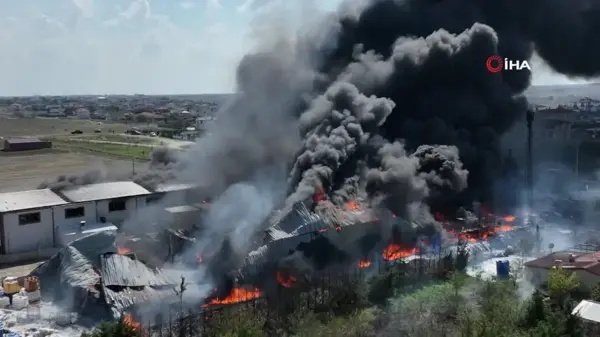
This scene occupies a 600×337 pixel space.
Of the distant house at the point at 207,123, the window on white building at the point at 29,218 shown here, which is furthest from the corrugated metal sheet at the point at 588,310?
the distant house at the point at 207,123

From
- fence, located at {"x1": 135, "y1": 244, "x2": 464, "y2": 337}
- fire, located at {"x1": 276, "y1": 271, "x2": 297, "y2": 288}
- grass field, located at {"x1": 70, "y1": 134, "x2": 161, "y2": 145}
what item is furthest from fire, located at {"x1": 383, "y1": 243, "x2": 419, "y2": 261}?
grass field, located at {"x1": 70, "y1": 134, "x2": 161, "y2": 145}

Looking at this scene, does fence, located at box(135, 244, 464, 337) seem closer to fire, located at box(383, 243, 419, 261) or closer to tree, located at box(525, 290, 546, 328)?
fire, located at box(383, 243, 419, 261)

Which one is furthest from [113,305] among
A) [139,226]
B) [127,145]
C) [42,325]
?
[127,145]

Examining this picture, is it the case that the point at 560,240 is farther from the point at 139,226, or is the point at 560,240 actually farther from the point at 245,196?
the point at 139,226

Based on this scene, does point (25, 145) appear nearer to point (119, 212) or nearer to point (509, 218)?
point (119, 212)
